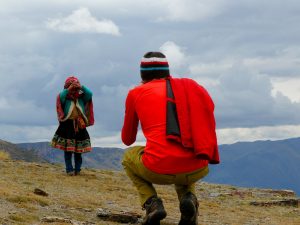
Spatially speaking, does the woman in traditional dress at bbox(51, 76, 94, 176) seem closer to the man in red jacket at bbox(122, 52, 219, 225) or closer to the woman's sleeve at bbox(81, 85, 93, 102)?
the woman's sleeve at bbox(81, 85, 93, 102)

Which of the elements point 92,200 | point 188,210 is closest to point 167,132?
point 188,210

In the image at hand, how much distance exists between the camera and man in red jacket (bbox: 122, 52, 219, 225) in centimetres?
798

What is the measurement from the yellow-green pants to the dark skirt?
901 cm

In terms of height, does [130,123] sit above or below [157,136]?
above

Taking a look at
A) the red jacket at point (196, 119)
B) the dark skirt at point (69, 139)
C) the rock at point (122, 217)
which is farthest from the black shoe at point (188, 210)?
the dark skirt at point (69, 139)

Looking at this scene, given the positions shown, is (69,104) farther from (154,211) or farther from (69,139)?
(154,211)

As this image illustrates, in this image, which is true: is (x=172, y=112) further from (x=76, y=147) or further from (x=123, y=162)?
(x=76, y=147)

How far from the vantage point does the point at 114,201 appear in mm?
13492

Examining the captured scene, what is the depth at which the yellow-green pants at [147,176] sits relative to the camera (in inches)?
325

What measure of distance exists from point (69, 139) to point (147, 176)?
31.7 ft

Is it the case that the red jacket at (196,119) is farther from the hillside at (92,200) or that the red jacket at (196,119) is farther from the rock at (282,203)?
the rock at (282,203)

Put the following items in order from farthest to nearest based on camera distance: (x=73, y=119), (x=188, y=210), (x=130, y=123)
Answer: (x=73, y=119) → (x=130, y=123) → (x=188, y=210)

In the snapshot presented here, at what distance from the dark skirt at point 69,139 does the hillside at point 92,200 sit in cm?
88

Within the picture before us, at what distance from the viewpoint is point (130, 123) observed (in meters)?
8.66
